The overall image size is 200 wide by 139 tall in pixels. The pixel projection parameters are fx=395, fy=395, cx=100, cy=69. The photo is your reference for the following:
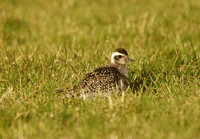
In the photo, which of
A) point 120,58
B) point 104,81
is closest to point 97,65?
point 120,58

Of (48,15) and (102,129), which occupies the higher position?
(48,15)

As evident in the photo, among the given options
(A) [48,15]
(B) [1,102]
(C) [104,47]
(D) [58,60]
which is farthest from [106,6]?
(B) [1,102]

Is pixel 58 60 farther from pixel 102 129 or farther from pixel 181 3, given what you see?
pixel 181 3

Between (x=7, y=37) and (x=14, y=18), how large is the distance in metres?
1.12

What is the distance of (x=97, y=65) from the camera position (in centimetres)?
772

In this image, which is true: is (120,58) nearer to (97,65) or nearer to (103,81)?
(97,65)

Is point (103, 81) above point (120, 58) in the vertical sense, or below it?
below

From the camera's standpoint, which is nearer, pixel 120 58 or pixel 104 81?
pixel 104 81

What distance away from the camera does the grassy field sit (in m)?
5.11

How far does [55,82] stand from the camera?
6.80 meters

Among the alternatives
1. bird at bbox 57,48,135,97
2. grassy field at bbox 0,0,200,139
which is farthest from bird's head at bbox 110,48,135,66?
grassy field at bbox 0,0,200,139

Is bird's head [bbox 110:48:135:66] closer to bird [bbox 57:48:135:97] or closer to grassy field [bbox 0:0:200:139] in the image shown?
bird [bbox 57:48:135:97]

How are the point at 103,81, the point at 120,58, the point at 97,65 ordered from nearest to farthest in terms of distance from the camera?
1. the point at 103,81
2. the point at 120,58
3. the point at 97,65

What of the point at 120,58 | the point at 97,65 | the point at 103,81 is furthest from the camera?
the point at 97,65
